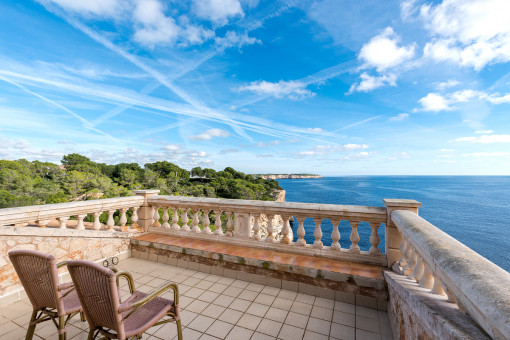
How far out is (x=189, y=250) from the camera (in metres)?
4.41

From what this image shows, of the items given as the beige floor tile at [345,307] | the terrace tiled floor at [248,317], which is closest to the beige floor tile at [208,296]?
the terrace tiled floor at [248,317]

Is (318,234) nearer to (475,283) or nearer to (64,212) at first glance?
(475,283)

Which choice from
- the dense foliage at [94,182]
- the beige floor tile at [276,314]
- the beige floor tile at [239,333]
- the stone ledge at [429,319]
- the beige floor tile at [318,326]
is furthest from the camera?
the dense foliage at [94,182]

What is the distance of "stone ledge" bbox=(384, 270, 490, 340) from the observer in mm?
1087

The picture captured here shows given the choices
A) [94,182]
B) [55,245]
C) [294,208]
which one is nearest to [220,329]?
[294,208]

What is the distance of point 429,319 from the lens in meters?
1.40

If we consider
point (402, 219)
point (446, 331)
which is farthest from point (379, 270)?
point (446, 331)

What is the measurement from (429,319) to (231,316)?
91.5 inches

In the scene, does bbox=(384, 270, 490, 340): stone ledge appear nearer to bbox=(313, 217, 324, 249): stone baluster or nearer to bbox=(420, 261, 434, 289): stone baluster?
bbox=(420, 261, 434, 289): stone baluster

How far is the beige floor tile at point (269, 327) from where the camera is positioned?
108 inches

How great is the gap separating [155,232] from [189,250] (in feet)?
4.60

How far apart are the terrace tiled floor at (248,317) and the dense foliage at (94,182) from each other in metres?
26.0

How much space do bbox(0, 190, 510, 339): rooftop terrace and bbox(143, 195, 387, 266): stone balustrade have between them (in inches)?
0.8

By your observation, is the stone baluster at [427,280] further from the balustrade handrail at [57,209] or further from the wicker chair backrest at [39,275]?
the balustrade handrail at [57,209]
